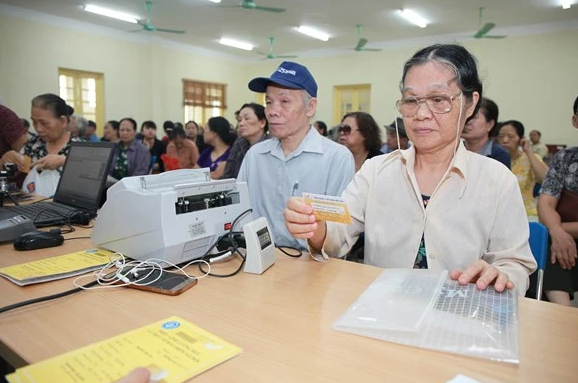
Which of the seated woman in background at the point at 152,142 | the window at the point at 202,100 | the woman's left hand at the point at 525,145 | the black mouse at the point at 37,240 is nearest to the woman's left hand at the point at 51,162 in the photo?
the black mouse at the point at 37,240

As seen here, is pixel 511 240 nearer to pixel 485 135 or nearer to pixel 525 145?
pixel 485 135

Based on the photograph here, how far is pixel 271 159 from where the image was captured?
2.11 metres

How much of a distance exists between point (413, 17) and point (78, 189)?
24.9 ft

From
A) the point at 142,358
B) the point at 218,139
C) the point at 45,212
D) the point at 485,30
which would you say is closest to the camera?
the point at 142,358

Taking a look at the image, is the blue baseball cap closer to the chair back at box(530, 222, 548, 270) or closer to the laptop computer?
the laptop computer

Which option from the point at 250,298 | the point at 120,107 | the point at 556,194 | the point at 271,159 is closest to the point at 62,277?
the point at 250,298

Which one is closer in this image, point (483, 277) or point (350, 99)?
point (483, 277)

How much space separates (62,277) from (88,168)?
0.90m

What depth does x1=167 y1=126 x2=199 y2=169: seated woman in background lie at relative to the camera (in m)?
5.34

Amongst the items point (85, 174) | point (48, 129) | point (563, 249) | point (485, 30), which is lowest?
point (563, 249)

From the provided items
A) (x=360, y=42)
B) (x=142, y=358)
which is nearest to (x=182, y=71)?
(x=360, y=42)

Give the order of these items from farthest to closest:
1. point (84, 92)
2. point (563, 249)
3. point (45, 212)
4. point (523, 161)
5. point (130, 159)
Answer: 1. point (84, 92)
2. point (130, 159)
3. point (523, 161)
4. point (563, 249)
5. point (45, 212)

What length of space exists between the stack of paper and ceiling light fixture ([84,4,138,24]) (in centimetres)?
761

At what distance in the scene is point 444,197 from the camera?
132 cm
